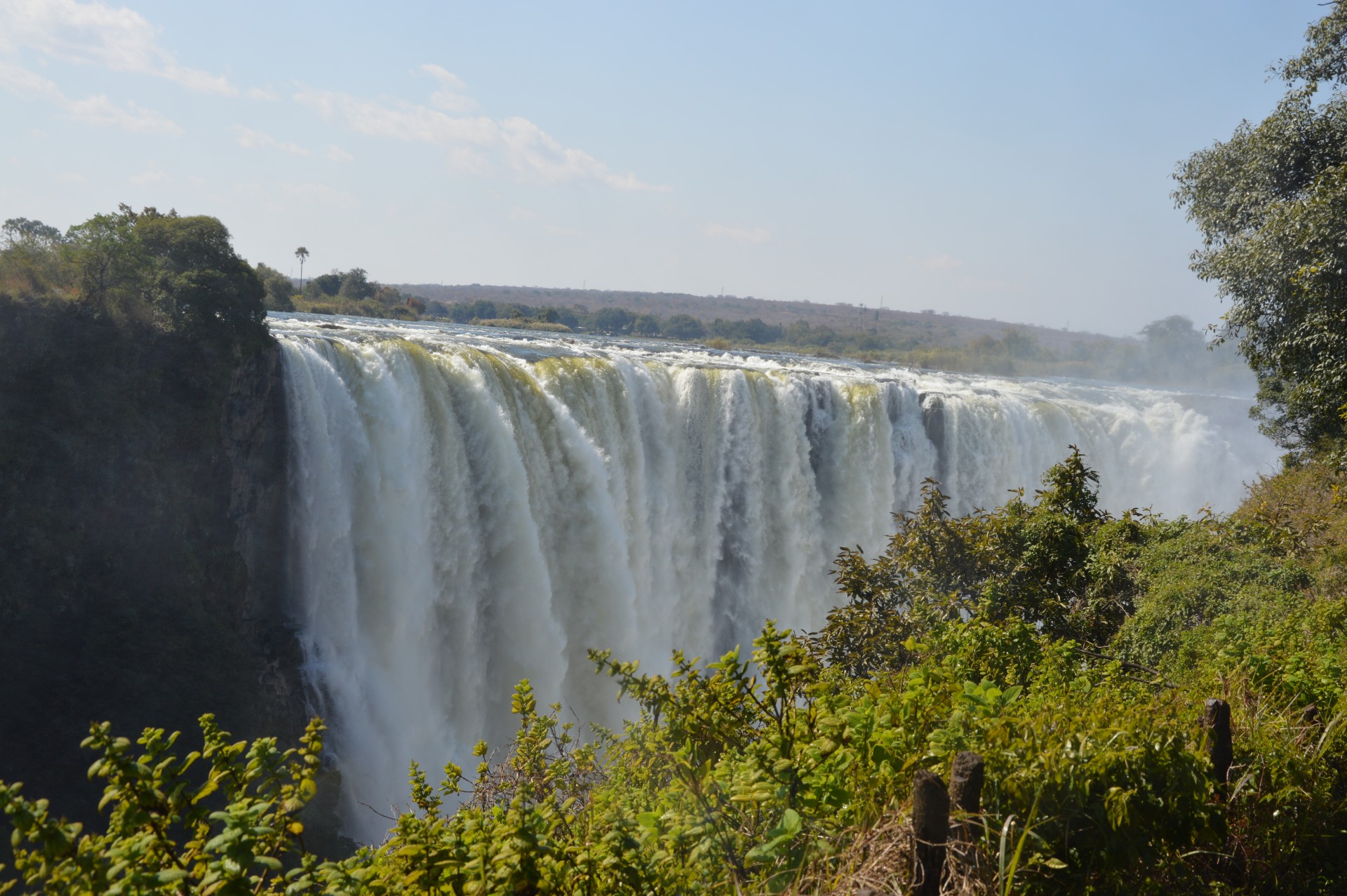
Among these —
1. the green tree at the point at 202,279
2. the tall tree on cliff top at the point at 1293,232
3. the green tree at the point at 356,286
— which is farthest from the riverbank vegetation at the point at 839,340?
the tall tree on cliff top at the point at 1293,232

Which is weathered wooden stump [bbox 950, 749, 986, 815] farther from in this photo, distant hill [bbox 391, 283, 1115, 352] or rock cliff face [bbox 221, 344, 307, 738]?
distant hill [bbox 391, 283, 1115, 352]

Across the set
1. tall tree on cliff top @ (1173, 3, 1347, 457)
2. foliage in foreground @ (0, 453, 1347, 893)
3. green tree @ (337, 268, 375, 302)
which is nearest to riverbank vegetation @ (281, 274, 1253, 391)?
green tree @ (337, 268, 375, 302)

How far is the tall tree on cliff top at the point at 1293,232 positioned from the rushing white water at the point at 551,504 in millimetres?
9134

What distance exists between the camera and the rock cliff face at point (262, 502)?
1427 centimetres

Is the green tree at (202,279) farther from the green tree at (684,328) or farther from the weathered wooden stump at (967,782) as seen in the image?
the green tree at (684,328)

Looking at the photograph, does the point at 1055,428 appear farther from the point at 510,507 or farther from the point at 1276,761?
the point at 1276,761

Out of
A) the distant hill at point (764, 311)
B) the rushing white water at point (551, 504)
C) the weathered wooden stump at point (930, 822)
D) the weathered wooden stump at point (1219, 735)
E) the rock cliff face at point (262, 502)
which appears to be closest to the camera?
the weathered wooden stump at point (930, 822)

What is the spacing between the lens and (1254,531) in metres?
9.01

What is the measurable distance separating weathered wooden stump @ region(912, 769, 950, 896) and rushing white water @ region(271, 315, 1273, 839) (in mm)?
A: 13490

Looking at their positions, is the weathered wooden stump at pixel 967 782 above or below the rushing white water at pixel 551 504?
above

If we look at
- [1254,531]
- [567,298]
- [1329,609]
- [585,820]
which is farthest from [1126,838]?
[567,298]

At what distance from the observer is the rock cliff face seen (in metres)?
14.3

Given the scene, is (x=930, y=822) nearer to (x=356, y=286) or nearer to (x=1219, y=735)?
(x=1219, y=735)

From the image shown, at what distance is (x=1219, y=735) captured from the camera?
297 centimetres
